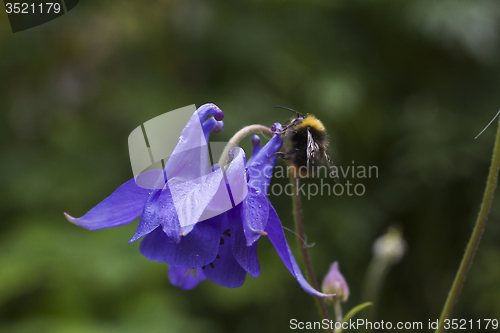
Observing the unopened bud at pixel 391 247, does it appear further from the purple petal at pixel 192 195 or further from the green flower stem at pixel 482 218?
the purple petal at pixel 192 195

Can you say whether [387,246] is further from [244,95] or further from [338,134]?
[244,95]

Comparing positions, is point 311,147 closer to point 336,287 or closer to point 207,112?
point 207,112

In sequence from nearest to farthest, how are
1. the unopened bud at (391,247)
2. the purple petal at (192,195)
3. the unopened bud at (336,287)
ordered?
the purple petal at (192,195)
the unopened bud at (336,287)
the unopened bud at (391,247)

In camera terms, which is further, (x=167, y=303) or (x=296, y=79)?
(x=296, y=79)

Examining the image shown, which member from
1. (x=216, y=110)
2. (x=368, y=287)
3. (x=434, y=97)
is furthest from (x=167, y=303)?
(x=434, y=97)

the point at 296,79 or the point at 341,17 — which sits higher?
the point at 341,17

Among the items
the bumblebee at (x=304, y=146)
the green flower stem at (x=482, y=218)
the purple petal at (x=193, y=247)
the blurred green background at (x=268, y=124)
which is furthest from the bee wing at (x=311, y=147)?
the blurred green background at (x=268, y=124)
